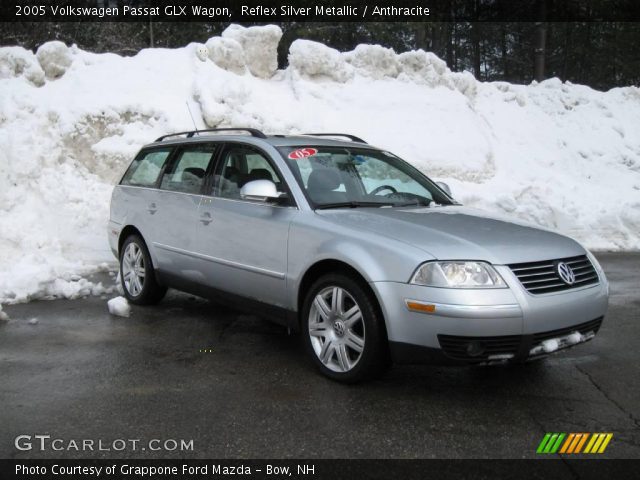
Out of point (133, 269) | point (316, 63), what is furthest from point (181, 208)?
point (316, 63)

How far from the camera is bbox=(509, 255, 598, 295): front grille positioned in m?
3.63

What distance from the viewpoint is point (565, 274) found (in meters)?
3.81

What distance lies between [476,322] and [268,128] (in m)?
8.74

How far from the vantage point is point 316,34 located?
25422 millimetres

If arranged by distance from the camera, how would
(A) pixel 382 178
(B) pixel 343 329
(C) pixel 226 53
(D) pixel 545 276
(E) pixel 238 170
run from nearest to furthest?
(D) pixel 545 276, (B) pixel 343 329, (E) pixel 238 170, (A) pixel 382 178, (C) pixel 226 53

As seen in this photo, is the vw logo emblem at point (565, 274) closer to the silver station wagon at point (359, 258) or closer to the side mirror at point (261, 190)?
the silver station wagon at point (359, 258)

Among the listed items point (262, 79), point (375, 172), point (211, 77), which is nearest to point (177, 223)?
point (375, 172)

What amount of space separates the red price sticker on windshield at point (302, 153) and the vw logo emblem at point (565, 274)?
6.79 ft

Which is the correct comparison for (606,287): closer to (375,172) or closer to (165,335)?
(375,172)

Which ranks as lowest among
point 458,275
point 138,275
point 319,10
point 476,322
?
point 138,275

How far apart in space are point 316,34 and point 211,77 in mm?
14168

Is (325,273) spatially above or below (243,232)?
below

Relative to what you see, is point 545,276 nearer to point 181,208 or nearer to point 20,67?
point 181,208

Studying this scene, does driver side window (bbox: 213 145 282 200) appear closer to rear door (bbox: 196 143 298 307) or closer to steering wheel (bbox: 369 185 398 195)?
rear door (bbox: 196 143 298 307)
